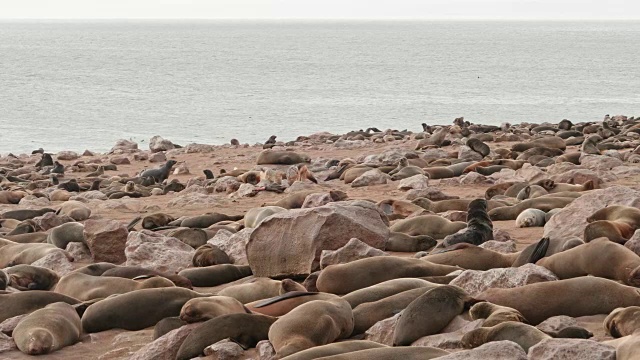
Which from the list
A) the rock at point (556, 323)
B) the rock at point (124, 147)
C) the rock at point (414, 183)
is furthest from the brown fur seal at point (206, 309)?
the rock at point (124, 147)

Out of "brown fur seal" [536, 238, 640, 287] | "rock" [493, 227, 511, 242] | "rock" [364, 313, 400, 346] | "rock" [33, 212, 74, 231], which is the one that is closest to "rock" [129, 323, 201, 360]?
"rock" [364, 313, 400, 346]

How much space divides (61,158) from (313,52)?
87220 millimetres

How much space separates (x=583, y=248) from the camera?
5352mm

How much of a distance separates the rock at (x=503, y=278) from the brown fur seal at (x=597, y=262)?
0.43 ft

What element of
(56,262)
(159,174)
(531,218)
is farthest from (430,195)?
(159,174)

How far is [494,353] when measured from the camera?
3504mm

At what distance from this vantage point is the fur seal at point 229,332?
4728 millimetres

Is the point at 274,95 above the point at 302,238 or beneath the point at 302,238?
beneath

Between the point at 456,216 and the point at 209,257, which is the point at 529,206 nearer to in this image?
the point at 456,216

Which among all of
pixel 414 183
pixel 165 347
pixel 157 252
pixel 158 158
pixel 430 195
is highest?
pixel 165 347

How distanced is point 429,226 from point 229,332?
3102 mm

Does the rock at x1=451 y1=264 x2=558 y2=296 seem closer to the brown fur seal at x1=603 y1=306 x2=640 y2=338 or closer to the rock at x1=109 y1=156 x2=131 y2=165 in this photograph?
the brown fur seal at x1=603 y1=306 x2=640 y2=338

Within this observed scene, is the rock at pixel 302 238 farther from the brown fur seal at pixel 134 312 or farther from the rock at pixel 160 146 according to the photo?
the rock at pixel 160 146

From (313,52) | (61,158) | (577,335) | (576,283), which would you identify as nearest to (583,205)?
(576,283)
